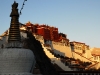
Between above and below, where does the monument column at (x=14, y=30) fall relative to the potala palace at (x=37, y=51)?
above

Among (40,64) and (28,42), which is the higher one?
(28,42)

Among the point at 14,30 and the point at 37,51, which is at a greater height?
the point at 14,30

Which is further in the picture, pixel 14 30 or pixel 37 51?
pixel 37 51

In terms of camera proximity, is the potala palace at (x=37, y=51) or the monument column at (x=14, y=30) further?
the monument column at (x=14, y=30)

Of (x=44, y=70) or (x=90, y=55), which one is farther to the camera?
(x=90, y=55)

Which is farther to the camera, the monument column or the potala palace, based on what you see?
the monument column

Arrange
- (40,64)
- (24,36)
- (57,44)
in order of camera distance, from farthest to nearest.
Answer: (57,44)
(24,36)
(40,64)

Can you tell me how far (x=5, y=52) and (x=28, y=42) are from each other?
27.8 m

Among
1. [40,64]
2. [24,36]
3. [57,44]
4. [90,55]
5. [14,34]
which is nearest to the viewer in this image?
[14,34]

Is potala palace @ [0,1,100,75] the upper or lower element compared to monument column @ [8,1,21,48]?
lower

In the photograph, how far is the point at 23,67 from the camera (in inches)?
500

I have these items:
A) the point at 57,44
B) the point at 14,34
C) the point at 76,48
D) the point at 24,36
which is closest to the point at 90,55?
the point at 76,48

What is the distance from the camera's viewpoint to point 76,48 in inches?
2916

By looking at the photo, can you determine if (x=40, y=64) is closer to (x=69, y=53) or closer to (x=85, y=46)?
(x=69, y=53)
